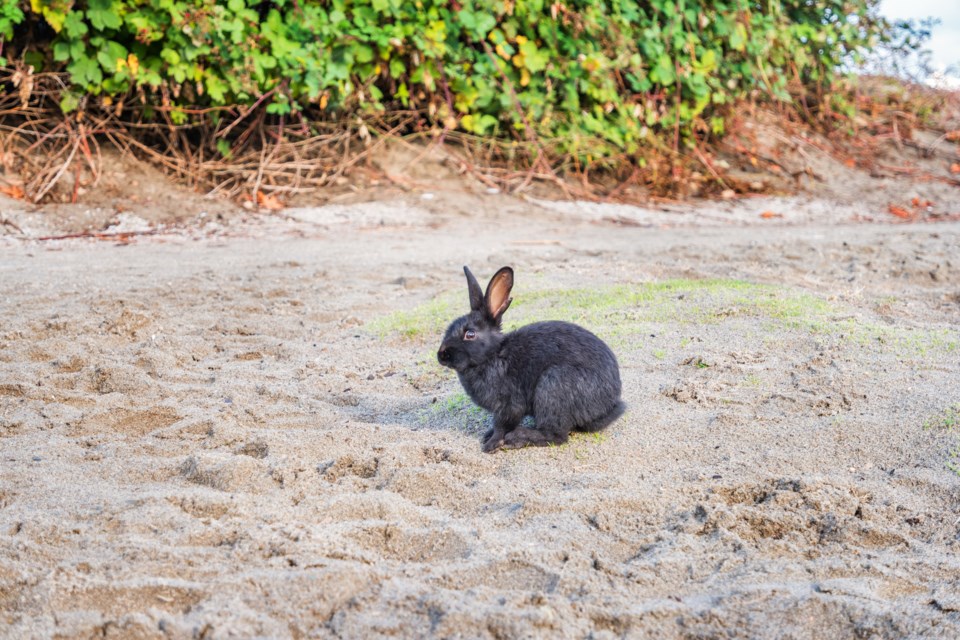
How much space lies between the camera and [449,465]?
3.71 meters

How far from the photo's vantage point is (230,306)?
6195 mm

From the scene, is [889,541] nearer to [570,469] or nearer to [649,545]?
[649,545]

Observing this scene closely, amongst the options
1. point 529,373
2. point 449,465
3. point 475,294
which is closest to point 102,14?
point 475,294

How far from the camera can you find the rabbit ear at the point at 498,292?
4.00 meters

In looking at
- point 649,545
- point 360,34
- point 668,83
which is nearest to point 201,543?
point 649,545

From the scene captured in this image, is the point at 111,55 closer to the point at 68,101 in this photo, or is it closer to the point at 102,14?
the point at 102,14

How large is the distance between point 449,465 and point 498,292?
2.60 ft

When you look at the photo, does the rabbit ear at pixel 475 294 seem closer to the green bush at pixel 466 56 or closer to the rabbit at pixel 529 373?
the rabbit at pixel 529 373

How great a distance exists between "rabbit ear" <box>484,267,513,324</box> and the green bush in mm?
5758

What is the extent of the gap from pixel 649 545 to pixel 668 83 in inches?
357

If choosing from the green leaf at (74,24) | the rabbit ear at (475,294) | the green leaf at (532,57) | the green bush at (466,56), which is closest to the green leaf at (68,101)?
the green bush at (466,56)

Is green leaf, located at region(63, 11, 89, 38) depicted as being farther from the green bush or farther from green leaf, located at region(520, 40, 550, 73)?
green leaf, located at region(520, 40, 550, 73)

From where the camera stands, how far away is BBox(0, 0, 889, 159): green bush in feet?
28.8

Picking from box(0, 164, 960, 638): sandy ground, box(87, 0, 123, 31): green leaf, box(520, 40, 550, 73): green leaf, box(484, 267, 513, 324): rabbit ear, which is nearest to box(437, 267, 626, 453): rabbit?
box(484, 267, 513, 324): rabbit ear
